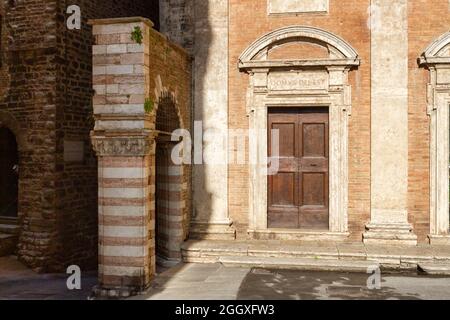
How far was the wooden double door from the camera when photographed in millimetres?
9758

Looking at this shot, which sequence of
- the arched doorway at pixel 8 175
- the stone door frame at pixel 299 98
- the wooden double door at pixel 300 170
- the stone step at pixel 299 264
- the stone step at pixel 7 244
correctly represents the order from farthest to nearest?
the arched doorway at pixel 8 175, the stone step at pixel 7 244, the wooden double door at pixel 300 170, the stone door frame at pixel 299 98, the stone step at pixel 299 264

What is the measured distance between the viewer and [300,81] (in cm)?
961

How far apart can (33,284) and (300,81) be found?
6253mm

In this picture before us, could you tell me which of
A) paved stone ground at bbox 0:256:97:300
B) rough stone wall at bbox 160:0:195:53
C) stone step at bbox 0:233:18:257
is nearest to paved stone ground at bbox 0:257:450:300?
paved stone ground at bbox 0:256:97:300

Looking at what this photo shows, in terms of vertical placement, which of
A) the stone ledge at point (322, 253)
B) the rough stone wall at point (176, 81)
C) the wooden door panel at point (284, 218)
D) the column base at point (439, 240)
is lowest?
the stone ledge at point (322, 253)

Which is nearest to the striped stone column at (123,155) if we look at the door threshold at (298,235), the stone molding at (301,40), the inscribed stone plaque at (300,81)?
the stone molding at (301,40)

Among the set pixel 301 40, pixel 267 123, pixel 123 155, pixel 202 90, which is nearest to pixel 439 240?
pixel 267 123

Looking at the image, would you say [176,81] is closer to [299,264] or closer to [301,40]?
[301,40]

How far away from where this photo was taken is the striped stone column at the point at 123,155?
7336 millimetres

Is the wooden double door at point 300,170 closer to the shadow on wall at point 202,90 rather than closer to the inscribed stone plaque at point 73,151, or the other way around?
the shadow on wall at point 202,90

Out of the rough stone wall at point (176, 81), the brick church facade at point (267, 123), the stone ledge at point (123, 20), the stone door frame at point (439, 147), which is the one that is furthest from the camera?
the brick church facade at point (267, 123)

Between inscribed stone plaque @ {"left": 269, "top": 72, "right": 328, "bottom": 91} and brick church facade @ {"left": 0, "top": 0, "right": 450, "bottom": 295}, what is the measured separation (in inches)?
0.8

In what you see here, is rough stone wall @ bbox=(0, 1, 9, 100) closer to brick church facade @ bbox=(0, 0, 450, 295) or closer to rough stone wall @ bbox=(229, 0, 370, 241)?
brick church facade @ bbox=(0, 0, 450, 295)

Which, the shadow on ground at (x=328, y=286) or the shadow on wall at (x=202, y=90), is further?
the shadow on wall at (x=202, y=90)
